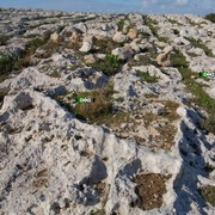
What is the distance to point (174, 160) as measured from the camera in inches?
607

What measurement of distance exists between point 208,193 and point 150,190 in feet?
6.98

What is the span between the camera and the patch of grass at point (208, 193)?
14633 mm

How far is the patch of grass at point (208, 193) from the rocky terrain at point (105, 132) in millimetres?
49

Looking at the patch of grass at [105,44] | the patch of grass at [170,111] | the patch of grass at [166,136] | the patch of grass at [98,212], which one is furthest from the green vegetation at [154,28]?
the patch of grass at [98,212]

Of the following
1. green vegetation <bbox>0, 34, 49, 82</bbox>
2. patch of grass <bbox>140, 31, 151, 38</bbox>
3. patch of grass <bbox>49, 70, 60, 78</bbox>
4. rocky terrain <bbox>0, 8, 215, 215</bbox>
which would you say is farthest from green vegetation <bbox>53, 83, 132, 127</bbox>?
patch of grass <bbox>140, 31, 151, 38</bbox>

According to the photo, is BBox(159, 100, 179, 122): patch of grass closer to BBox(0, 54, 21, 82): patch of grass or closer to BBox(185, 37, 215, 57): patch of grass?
BBox(0, 54, 21, 82): patch of grass

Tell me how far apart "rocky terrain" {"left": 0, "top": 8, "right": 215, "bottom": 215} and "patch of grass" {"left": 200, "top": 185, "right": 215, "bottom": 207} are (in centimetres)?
5

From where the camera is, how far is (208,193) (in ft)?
49.0

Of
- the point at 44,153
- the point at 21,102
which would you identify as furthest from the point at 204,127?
the point at 21,102

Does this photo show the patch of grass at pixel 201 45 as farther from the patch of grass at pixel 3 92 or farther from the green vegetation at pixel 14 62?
the patch of grass at pixel 3 92

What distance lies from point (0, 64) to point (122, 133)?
1099 centimetres

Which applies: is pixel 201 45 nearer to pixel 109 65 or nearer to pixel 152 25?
pixel 152 25

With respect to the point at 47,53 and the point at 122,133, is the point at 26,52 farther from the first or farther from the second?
the point at 122,133

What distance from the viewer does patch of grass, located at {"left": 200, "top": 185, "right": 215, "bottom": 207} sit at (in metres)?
14.6
